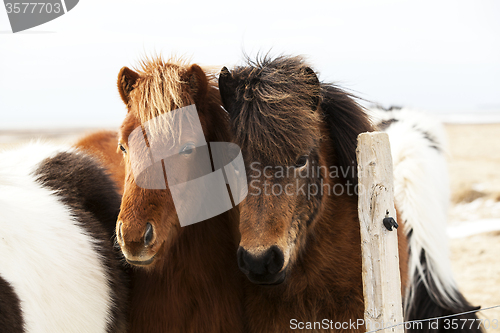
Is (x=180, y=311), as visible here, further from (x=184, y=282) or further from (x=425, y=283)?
(x=425, y=283)

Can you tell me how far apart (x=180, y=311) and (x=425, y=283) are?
2.50 meters

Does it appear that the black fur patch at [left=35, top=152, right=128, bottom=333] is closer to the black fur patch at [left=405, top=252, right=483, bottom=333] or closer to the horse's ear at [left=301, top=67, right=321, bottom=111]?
the horse's ear at [left=301, top=67, right=321, bottom=111]

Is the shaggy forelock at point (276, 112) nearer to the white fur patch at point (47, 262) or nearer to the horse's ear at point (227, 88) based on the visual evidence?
the horse's ear at point (227, 88)

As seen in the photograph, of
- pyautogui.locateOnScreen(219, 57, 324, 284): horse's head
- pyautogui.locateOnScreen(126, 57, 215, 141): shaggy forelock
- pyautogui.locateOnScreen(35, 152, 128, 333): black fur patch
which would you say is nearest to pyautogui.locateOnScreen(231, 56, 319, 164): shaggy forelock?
pyautogui.locateOnScreen(219, 57, 324, 284): horse's head

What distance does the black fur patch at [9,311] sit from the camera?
1.76 meters

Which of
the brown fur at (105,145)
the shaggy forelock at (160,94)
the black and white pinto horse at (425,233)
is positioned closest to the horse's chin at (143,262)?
the shaggy forelock at (160,94)

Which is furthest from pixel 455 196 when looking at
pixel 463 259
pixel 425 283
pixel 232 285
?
pixel 232 285

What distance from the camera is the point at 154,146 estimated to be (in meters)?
2.18

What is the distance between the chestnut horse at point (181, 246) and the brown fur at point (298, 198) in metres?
0.16

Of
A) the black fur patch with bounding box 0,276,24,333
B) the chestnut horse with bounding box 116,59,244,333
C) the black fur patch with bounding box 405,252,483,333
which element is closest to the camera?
the black fur patch with bounding box 0,276,24,333

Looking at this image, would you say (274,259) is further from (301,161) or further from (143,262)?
(143,262)

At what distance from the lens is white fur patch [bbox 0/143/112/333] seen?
6.63 ft

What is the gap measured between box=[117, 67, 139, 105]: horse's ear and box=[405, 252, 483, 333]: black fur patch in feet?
10.1

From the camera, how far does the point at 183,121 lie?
2.30 m
